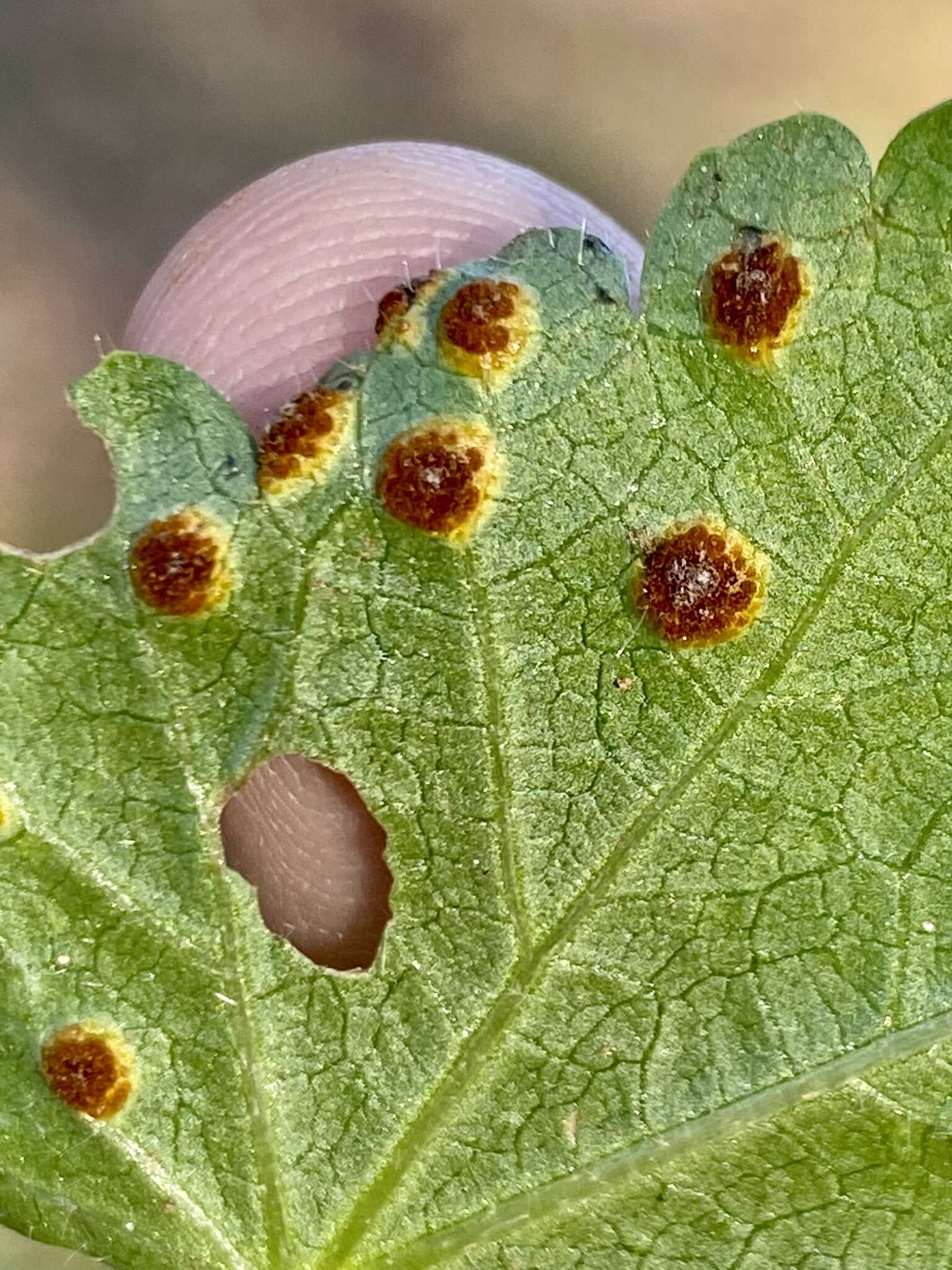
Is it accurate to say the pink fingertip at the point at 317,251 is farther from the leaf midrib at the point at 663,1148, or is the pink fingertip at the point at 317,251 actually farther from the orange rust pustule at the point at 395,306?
the leaf midrib at the point at 663,1148

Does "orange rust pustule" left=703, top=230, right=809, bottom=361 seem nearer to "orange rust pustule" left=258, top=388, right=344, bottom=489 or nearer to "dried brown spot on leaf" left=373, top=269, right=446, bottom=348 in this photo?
"dried brown spot on leaf" left=373, top=269, right=446, bottom=348

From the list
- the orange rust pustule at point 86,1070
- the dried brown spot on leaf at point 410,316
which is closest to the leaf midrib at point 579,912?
the orange rust pustule at point 86,1070

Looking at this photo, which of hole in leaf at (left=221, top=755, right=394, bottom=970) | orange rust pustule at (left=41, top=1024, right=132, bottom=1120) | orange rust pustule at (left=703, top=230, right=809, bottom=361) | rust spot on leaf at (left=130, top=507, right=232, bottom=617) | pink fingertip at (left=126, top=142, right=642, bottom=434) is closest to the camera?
orange rust pustule at (left=703, top=230, right=809, bottom=361)

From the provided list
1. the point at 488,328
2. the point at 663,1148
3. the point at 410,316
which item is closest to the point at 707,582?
the point at 488,328

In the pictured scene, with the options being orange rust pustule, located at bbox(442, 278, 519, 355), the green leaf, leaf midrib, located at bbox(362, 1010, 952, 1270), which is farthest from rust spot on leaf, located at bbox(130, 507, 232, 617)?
leaf midrib, located at bbox(362, 1010, 952, 1270)

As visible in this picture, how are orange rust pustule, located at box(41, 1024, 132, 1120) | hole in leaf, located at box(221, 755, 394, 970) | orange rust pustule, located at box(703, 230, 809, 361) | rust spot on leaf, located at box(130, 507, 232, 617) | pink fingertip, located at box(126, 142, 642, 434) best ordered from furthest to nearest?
1. pink fingertip, located at box(126, 142, 642, 434)
2. hole in leaf, located at box(221, 755, 394, 970)
3. orange rust pustule, located at box(41, 1024, 132, 1120)
4. rust spot on leaf, located at box(130, 507, 232, 617)
5. orange rust pustule, located at box(703, 230, 809, 361)

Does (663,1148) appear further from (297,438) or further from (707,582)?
(297,438)
